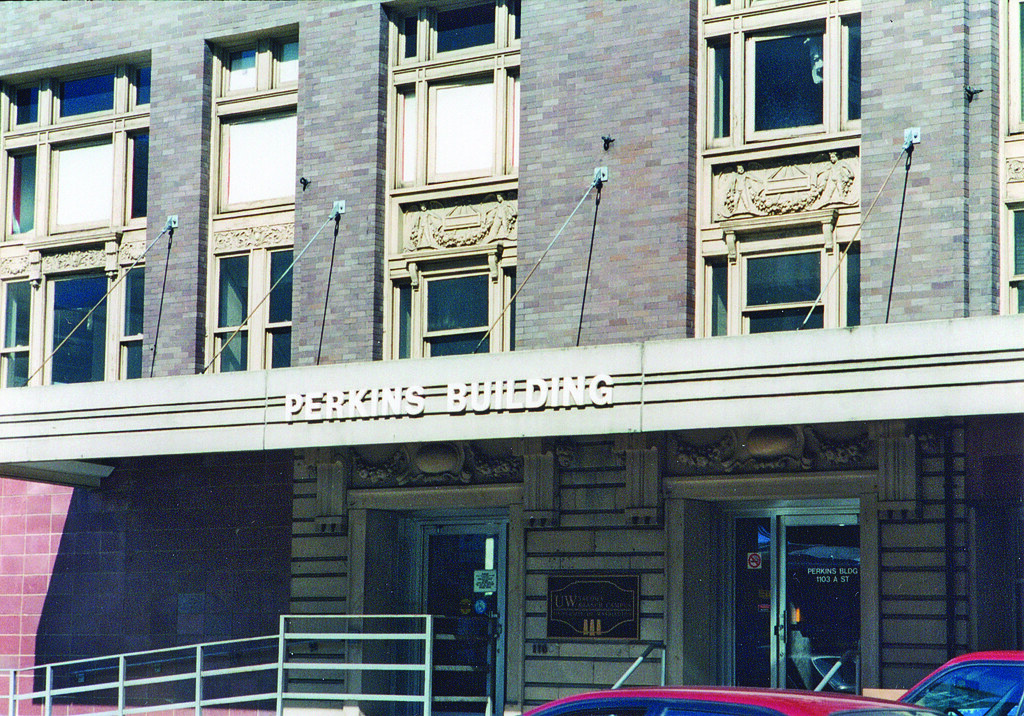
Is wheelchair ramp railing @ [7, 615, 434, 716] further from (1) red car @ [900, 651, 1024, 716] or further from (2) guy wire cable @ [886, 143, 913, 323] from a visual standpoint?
(1) red car @ [900, 651, 1024, 716]

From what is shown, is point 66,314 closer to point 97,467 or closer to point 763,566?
point 97,467

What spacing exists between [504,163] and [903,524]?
7.14 meters

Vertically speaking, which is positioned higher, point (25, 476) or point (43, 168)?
point (43, 168)

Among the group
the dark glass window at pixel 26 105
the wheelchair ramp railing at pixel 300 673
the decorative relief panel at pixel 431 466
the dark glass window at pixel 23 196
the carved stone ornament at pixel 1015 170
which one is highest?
the dark glass window at pixel 26 105

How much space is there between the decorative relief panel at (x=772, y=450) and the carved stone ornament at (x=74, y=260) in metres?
9.70

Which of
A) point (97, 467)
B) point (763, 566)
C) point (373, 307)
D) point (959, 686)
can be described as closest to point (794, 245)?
point (763, 566)

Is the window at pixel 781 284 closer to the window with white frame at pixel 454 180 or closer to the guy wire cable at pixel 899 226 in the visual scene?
the guy wire cable at pixel 899 226

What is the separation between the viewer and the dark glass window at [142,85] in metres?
23.4

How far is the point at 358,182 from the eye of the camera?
20.9m

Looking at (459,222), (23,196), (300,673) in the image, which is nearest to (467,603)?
(300,673)

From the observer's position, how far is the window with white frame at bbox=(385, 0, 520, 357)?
66.6ft

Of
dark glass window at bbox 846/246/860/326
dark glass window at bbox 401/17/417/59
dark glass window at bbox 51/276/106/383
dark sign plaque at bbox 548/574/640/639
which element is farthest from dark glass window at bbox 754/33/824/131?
dark glass window at bbox 51/276/106/383

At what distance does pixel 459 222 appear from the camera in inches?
808

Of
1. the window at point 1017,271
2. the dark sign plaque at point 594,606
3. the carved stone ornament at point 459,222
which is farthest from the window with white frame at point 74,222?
the window at point 1017,271
